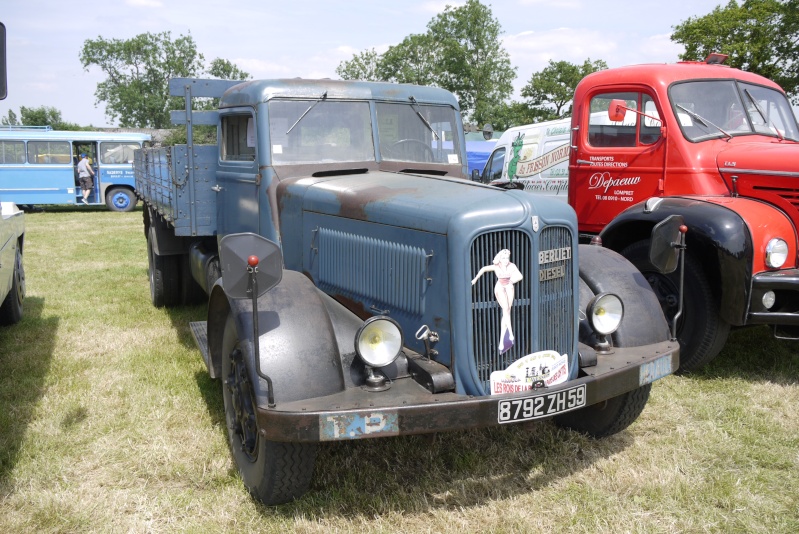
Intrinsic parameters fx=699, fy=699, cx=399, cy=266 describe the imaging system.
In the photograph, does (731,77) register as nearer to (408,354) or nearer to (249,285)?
(408,354)

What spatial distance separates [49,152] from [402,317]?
62.1 feet

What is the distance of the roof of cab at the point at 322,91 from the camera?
15.1ft

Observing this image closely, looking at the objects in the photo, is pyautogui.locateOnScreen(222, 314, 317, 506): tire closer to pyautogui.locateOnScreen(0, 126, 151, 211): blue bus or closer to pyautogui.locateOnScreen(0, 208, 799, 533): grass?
pyautogui.locateOnScreen(0, 208, 799, 533): grass

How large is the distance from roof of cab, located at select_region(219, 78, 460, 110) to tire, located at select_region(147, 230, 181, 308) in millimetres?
2797

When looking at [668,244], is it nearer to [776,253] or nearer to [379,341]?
[776,253]

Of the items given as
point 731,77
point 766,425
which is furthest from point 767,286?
point 731,77

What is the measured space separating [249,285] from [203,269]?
303 centimetres

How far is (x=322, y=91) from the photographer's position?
15.2 feet

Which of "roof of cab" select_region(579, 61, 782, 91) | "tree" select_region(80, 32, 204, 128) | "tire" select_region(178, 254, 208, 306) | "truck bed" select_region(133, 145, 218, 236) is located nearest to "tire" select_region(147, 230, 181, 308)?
"tire" select_region(178, 254, 208, 306)

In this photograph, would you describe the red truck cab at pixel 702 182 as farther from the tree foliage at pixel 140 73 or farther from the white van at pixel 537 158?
the tree foliage at pixel 140 73

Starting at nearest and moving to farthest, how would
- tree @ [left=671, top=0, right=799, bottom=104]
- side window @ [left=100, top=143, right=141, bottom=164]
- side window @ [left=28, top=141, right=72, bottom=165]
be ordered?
side window @ [left=28, top=141, right=72, bottom=165] < side window @ [left=100, top=143, right=141, bottom=164] < tree @ [left=671, top=0, right=799, bottom=104]

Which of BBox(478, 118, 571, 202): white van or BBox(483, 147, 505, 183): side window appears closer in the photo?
BBox(478, 118, 571, 202): white van

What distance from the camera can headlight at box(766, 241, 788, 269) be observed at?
15.5 feet

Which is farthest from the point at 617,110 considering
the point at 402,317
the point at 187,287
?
the point at 187,287
